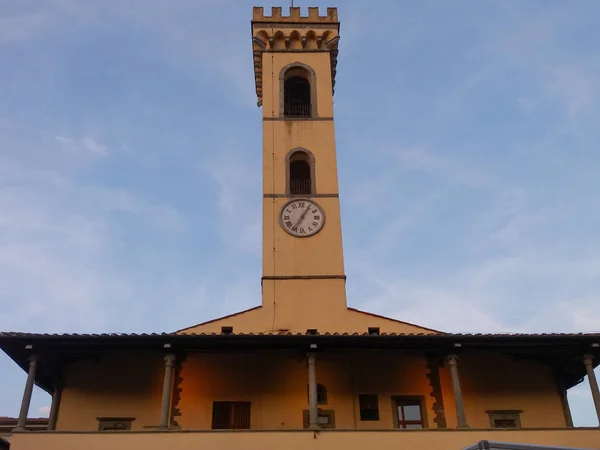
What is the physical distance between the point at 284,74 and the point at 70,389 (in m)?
15.2

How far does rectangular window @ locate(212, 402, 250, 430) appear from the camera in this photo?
18.5 meters

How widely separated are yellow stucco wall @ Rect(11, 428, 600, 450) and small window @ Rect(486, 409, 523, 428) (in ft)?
6.35

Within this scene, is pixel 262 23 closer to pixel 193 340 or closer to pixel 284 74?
pixel 284 74

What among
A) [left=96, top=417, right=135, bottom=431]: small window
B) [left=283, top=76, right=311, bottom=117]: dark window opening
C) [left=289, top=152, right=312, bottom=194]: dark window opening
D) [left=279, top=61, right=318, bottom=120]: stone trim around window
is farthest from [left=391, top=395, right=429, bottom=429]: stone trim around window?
[left=283, top=76, right=311, bottom=117]: dark window opening

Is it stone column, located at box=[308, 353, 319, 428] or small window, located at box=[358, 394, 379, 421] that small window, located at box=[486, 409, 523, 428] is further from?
Answer: stone column, located at box=[308, 353, 319, 428]

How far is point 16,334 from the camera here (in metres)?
17.2

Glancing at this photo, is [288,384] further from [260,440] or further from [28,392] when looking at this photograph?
[28,392]

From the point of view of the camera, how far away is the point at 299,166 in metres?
26.1

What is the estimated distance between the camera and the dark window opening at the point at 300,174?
2462 cm

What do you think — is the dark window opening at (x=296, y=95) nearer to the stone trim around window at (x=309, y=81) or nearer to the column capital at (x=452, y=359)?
the stone trim around window at (x=309, y=81)

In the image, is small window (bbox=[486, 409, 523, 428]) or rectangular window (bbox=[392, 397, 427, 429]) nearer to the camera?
rectangular window (bbox=[392, 397, 427, 429])

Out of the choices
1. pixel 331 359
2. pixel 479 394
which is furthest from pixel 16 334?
pixel 479 394

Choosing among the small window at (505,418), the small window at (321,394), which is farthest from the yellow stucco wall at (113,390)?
the small window at (505,418)

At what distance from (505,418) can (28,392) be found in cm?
1350
